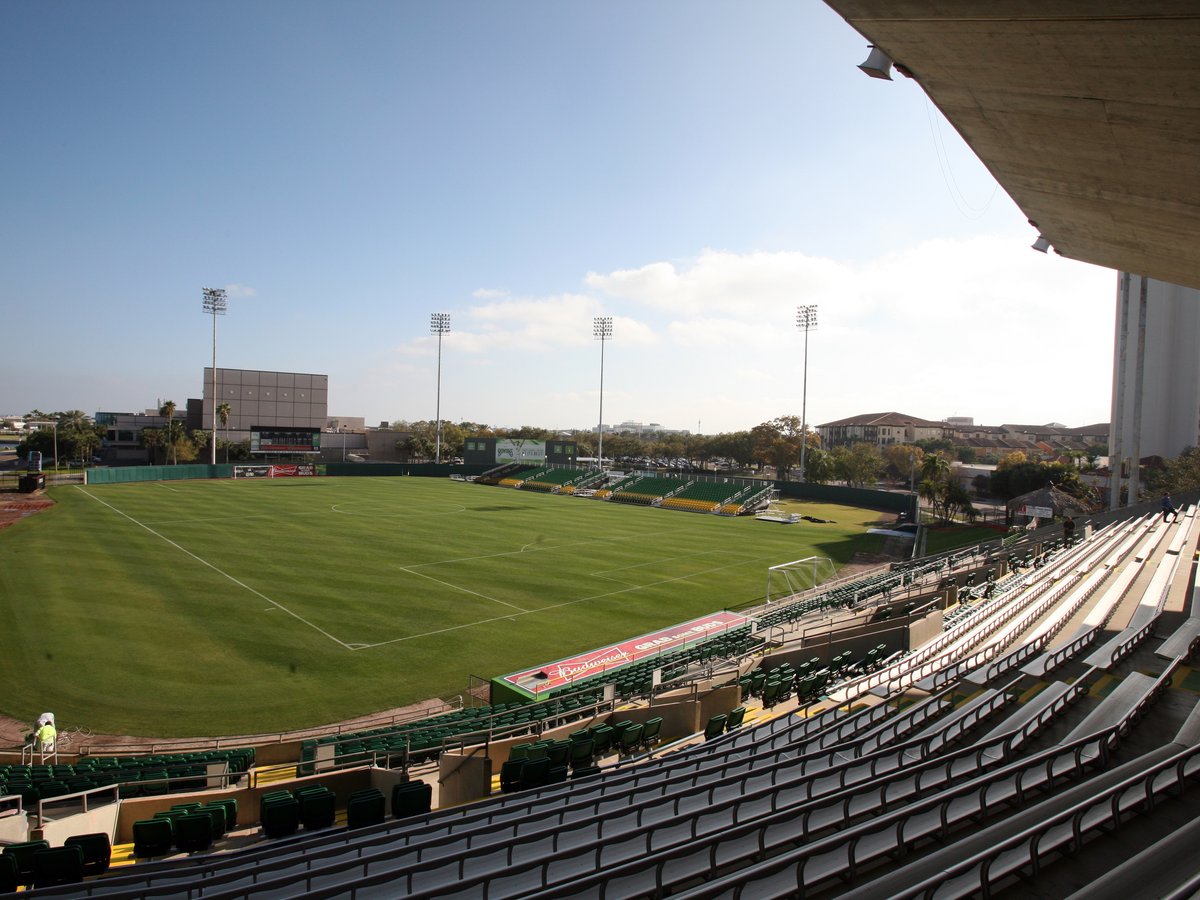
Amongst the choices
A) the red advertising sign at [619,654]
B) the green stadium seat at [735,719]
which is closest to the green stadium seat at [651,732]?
the green stadium seat at [735,719]

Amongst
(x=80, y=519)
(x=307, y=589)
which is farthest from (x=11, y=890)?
(x=80, y=519)

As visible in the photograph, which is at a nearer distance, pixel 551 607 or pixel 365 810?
pixel 365 810

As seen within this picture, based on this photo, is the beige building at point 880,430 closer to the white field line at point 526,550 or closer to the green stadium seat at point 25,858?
the white field line at point 526,550

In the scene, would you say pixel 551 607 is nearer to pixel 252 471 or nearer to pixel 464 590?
pixel 464 590

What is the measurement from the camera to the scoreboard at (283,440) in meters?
92.4

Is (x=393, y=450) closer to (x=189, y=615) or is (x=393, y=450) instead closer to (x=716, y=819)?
(x=189, y=615)

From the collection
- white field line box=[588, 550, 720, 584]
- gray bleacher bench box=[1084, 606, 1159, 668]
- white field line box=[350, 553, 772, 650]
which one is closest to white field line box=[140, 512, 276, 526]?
white field line box=[350, 553, 772, 650]

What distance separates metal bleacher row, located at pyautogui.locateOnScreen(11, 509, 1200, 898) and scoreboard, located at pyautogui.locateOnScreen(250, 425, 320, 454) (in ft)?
307

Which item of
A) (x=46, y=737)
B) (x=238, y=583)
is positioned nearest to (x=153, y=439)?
(x=238, y=583)

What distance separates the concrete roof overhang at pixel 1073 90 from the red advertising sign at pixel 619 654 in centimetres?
1485

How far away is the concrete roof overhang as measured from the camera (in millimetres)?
5934

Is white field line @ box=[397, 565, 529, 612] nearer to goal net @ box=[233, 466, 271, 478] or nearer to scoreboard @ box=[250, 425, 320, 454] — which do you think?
goal net @ box=[233, 466, 271, 478]

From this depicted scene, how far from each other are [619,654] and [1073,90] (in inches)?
680

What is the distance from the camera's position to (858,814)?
20.5 feet
